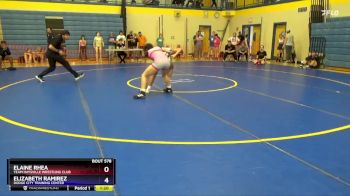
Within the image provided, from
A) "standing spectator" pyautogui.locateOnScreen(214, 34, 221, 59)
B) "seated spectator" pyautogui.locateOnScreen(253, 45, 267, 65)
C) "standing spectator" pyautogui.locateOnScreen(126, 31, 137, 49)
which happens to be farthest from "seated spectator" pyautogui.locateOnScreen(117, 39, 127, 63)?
"seated spectator" pyautogui.locateOnScreen(253, 45, 267, 65)

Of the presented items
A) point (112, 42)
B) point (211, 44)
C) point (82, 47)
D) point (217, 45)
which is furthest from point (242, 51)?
point (82, 47)

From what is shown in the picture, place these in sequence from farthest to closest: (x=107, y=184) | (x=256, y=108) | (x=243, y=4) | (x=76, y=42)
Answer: (x=243, y=4) < (x=76, y=42) < (x=256, y=108) < (x=107, y=184)

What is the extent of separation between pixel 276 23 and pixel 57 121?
1737 cm

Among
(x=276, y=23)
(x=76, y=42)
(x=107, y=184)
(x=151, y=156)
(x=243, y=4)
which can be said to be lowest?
(x=151, y=156)

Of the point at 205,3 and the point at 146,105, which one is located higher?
the point at 205,3

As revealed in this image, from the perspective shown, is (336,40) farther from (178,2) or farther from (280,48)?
(178,2)

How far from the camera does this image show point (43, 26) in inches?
745

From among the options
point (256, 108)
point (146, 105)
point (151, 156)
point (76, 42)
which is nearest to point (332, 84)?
point (256, 108)

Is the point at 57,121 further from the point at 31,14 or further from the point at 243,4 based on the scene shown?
the point at 243,4

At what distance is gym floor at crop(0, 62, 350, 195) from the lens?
3.66 meters

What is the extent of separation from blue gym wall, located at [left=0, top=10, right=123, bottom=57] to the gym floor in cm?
1053

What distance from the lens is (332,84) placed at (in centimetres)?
1051

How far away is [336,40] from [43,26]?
16227mm
